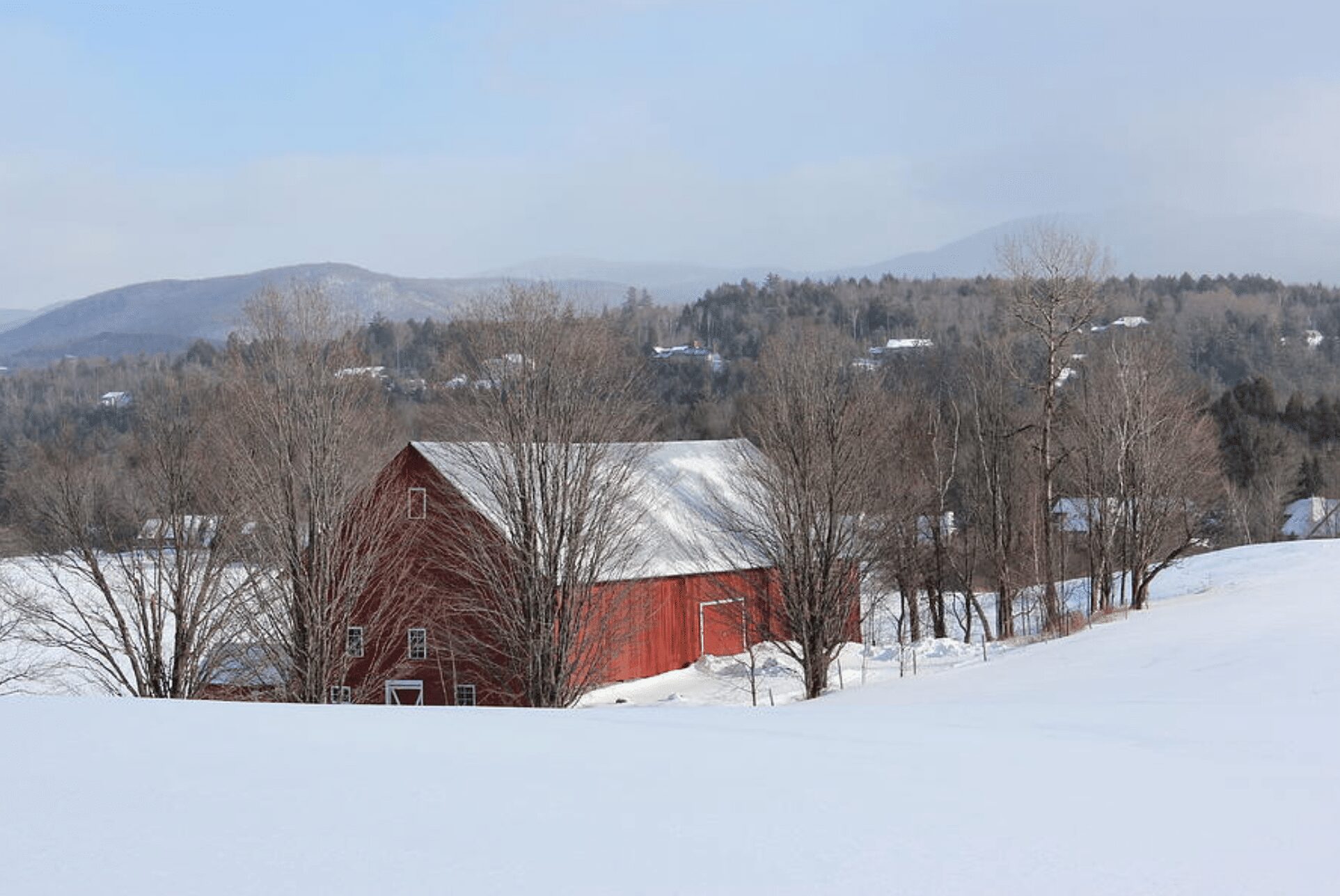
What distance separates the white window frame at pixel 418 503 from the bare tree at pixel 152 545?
163 inches

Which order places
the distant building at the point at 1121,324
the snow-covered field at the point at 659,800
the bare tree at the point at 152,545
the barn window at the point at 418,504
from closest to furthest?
the snow-covered field at the point at 659,800 < the bare tree at the point at 152,545 < the barn window at the point at 418,504 < the distant building at the point at 1121,324

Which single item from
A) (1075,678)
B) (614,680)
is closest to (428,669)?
(614,680)

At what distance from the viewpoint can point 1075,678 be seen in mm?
15102

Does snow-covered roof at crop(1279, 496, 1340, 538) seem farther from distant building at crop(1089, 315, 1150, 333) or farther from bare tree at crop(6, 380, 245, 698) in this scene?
bare tree at crop(6, 380, 245, 698)

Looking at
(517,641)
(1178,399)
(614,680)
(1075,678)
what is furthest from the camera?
(1178,399)

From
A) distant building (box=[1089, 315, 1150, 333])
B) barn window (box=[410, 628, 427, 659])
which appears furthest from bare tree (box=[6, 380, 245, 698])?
distant building (box=[1089, 315, 1150, 333])

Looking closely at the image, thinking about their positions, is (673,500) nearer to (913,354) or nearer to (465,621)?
(465,621)

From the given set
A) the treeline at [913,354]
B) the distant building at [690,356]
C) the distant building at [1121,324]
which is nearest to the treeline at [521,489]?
the treeline at [913,354]

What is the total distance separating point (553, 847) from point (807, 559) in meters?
18.0

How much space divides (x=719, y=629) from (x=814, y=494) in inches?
337

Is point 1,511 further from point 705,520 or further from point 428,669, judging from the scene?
point 705,520

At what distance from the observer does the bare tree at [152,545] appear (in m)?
24.6

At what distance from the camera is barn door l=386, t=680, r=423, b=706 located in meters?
27.8

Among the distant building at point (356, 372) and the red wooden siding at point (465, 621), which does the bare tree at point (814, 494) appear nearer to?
the red wooden siding at point (465, 621)
